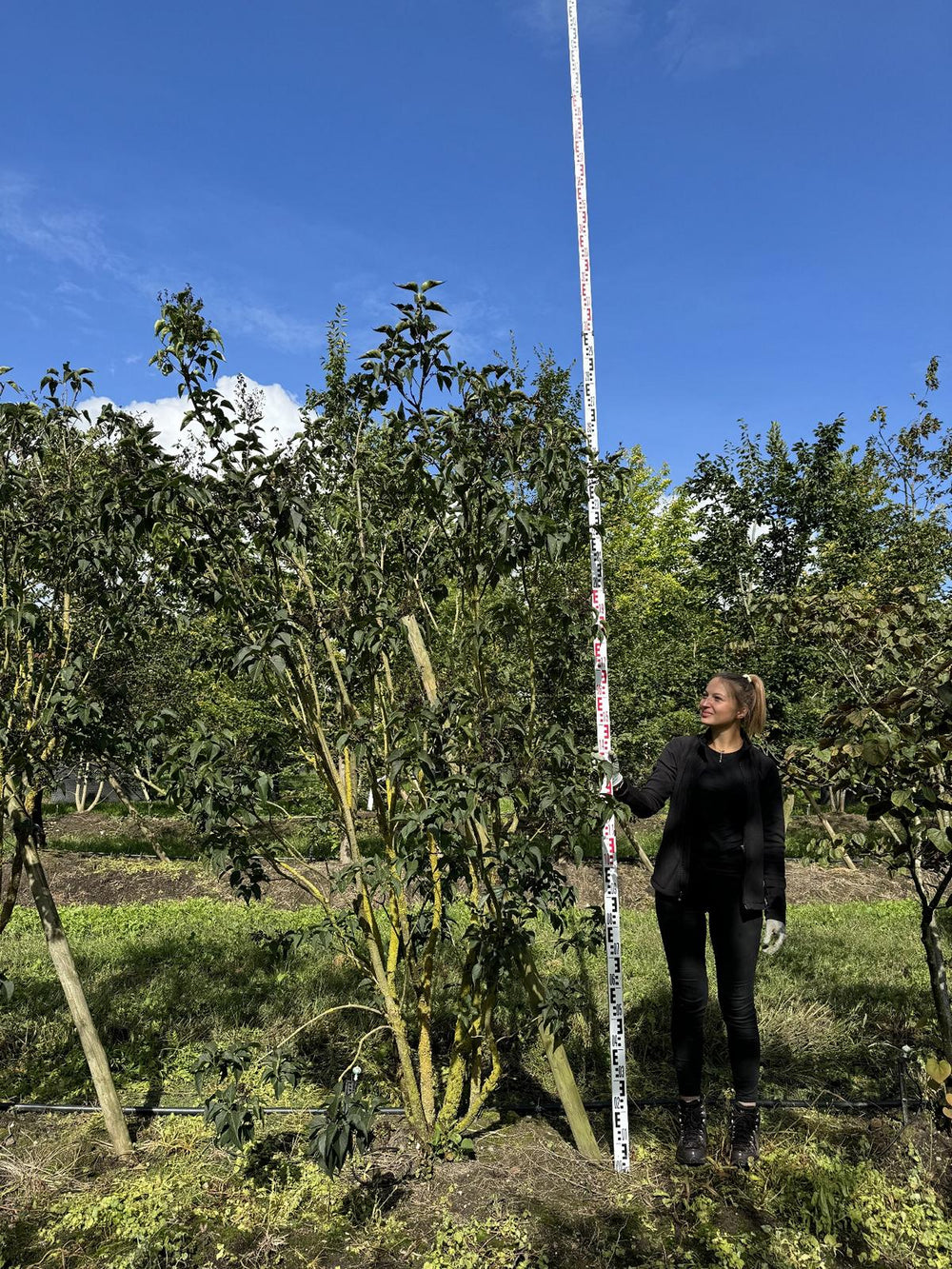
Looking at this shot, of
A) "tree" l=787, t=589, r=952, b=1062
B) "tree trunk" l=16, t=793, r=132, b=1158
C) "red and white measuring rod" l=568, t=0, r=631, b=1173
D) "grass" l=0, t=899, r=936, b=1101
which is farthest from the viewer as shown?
"grass" l=0, t=899, r=936, b=1101

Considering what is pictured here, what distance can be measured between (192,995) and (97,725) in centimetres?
264

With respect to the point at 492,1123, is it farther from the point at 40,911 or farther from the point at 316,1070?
the point at 40,911

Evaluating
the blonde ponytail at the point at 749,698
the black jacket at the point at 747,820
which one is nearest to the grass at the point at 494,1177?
the black jacket at the point at 747,820

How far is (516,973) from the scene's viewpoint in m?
3.14

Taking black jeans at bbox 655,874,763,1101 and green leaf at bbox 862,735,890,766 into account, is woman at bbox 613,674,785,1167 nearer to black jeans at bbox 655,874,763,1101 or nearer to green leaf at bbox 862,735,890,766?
black jeans at bbox 655,874,763,1101

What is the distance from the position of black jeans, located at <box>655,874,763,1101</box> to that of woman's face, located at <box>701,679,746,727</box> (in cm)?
60

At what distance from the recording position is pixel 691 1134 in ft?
10.2

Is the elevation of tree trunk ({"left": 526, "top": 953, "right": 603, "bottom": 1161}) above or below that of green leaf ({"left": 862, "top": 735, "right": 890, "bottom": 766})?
below

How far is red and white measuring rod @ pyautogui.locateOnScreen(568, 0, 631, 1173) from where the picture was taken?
9.86 ft

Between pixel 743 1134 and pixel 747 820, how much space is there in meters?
1.24

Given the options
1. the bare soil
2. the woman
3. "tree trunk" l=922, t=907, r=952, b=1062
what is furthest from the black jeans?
the bare soil

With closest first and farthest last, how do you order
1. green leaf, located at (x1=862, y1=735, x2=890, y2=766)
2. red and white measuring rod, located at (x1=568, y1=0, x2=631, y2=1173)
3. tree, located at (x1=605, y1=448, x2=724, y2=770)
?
1. green leaf, located at (x1=862, y1=735, x2=890, y2=766)
2. red and white measuring rod, located at (x1=568, y1=0, x2=631, y2=1173)
3. tree, located at (x1=605, y1=448, x2=724, y2=770)

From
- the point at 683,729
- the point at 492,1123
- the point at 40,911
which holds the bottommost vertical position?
the point at 492,1123

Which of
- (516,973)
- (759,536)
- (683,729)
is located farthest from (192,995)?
(759,536)
